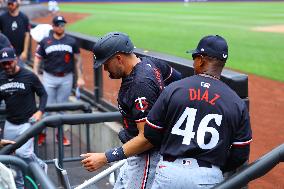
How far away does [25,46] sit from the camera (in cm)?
959

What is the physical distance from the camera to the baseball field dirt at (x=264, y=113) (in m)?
6.33

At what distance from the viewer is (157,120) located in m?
3.23

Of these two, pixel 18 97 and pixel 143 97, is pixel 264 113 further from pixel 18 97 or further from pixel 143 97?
pixel 143 97

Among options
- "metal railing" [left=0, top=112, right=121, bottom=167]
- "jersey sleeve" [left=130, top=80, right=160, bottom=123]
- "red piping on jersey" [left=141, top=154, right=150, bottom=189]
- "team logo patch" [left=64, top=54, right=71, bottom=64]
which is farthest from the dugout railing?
"jersey sleeve" [left=130, top=80, right=160, bottom=123]

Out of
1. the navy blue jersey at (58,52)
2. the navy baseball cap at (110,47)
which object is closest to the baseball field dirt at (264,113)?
the navy blue jersey at (58,52)

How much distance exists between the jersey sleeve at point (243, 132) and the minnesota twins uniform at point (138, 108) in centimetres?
61

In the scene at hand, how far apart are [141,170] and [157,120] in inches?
26.9

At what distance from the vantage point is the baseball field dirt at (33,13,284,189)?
6.33 meters

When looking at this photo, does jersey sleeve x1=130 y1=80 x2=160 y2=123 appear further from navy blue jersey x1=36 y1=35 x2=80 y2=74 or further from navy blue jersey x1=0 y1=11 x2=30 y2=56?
navy blue jersey x1=0 y1=11 x2=30 y2=56

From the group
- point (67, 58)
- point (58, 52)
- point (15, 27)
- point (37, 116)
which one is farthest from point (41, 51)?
point (37, 116)

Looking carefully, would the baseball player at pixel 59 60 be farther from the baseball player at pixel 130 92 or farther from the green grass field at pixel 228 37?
the green grass field at pixel 228 37

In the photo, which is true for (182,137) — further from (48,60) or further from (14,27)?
(14,27)

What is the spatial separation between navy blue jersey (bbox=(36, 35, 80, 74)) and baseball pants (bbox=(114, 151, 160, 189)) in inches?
175

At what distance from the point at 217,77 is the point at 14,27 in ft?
22.9
